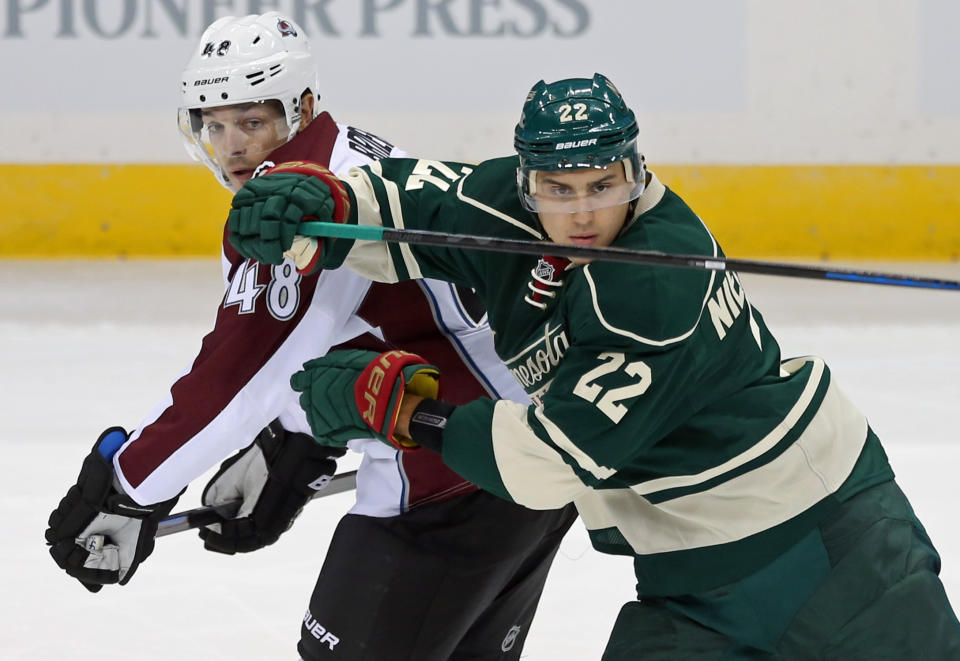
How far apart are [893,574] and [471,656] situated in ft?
2.15

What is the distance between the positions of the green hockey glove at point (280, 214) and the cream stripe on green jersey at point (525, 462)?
0.33m

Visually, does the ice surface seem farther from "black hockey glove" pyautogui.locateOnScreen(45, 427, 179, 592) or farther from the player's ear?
the player's ear

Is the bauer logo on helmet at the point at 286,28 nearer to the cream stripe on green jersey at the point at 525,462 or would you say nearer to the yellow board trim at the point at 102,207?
the cream stripe on green jersey at the point at 525,462

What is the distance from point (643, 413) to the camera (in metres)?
1.55

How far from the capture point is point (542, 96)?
65.8 inches

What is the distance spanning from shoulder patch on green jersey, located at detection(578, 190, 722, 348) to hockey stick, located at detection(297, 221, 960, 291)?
0.02 meters

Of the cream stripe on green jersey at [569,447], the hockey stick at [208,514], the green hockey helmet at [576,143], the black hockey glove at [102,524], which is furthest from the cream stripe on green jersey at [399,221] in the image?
the hockey stick at [208,514]

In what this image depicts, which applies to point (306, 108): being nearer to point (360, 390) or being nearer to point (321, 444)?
point (321, 444)

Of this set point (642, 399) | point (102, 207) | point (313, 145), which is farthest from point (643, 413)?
point (102, 207)

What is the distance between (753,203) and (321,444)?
4.90 metres

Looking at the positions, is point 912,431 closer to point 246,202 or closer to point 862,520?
point 862,520

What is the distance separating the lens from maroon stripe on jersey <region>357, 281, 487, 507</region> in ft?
6.43

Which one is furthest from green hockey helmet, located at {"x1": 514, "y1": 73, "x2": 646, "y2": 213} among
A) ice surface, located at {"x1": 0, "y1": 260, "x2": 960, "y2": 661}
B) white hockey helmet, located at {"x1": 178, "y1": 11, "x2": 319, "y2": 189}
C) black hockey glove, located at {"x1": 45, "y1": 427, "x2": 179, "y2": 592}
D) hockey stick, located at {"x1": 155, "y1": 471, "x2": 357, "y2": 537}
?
ice surface, located at {"x1": 0, "y1": 260, "x2": 960, "y2": 661}

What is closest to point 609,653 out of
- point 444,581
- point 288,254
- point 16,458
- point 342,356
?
point 444,581
